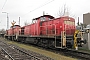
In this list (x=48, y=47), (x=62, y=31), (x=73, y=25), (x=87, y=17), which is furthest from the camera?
(x=87, y=17)

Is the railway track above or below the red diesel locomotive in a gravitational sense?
below

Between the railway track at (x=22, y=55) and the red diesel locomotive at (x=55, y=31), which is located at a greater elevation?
the red diesel locomotive at (x=55, y=31)

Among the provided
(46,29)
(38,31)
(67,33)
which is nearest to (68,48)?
(67,33)

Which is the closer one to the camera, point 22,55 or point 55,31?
point 22,55

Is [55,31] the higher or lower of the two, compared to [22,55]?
higher

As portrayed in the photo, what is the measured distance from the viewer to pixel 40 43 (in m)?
20.1

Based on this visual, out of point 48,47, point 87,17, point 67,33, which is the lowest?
point 48,47

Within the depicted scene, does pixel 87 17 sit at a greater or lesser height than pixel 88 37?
greater

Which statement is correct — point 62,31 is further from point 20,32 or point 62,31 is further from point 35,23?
point 20,32

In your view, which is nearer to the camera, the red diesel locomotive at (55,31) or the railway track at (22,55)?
the railway track at (22,55)

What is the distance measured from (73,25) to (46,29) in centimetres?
321

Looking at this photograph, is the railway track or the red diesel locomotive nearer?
the railway track

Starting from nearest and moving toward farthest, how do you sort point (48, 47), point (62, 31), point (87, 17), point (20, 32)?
point (62, 31), point (48, 47), point (20, 32), point (87, 17)

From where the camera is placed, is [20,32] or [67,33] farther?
[20,32]
